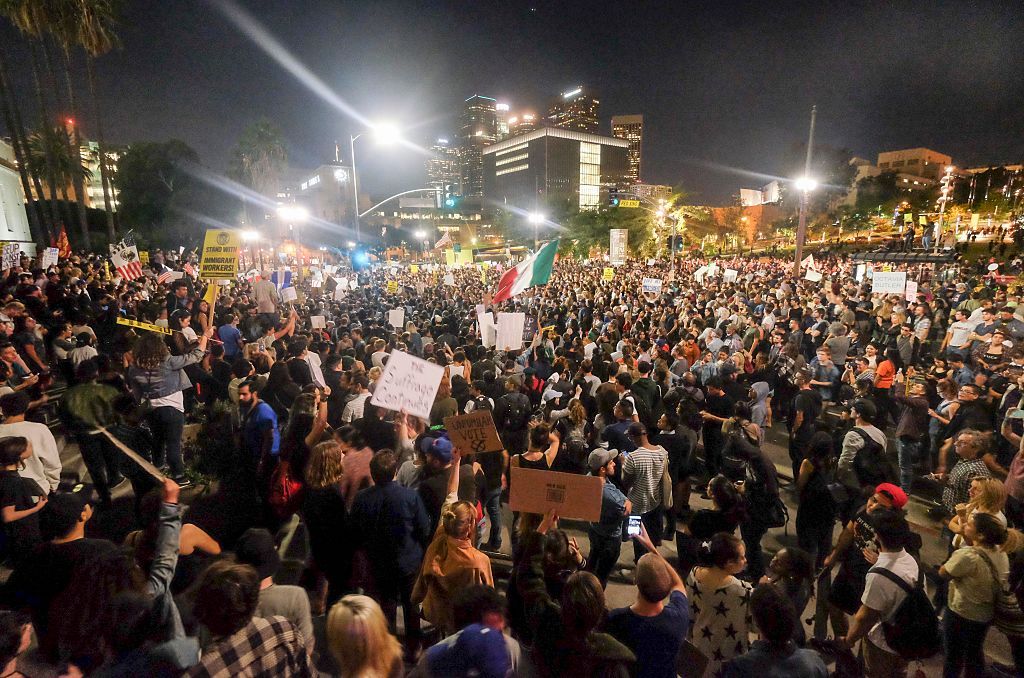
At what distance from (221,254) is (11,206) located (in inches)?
1329

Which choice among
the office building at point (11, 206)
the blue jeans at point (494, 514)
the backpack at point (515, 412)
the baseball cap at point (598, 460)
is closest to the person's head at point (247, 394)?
the blue jeans at point (494, 514)

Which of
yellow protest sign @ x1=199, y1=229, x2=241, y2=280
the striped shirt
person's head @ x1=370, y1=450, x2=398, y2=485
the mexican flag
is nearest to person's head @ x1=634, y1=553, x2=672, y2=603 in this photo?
person's head @ x1=370, y1=450, x2=398, y2=485

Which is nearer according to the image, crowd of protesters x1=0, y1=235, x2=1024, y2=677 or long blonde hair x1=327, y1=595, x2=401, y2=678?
long blonde hair x1=327, y1=595, x2=401, y2=678

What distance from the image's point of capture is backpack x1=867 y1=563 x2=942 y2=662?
2.91m

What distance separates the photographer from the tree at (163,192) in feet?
156

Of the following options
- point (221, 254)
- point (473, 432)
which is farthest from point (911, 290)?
point (221, 254)

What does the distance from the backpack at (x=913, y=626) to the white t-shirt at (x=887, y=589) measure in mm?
25

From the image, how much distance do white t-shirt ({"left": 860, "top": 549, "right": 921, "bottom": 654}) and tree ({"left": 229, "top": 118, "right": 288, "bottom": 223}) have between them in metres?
54.2

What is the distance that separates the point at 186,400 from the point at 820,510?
9645 mm

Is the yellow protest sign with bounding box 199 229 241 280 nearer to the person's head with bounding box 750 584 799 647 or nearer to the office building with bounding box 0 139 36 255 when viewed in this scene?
the person's head with bounding box 750 584 799 647

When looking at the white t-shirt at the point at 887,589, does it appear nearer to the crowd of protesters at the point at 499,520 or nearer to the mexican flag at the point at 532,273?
the crowd of protesters at the point at 499,520

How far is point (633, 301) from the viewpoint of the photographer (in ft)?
52.0

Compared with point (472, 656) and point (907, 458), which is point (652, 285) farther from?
point (472, 656)

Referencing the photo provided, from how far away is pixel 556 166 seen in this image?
126375 mm
